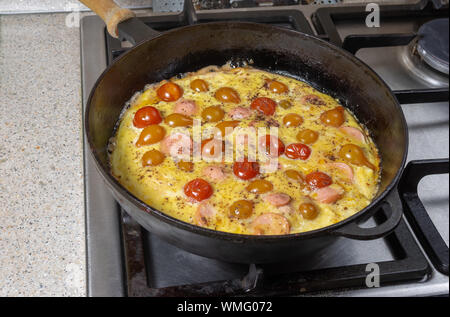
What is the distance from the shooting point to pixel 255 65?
4.99 feet

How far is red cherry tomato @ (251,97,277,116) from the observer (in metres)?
1.37

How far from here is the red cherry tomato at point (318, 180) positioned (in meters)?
1.18

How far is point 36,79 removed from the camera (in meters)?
1.54

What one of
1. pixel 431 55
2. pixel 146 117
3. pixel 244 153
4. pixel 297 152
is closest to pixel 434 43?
pixel 431 55

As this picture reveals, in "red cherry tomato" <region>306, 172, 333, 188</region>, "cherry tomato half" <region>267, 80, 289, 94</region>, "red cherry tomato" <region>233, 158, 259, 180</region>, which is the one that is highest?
"cherry tomato half" <region>267, 80, 289, 94</region>

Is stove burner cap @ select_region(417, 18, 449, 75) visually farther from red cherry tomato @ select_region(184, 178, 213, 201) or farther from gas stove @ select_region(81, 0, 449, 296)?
red cherry tomato @ select_region(184, 178, 213, 201)

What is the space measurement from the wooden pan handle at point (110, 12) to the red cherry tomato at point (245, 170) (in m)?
0.53

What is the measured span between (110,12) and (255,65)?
0.49 meters

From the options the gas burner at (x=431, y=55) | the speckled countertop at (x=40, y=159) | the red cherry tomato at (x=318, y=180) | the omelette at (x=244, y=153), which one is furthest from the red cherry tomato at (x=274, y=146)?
the gas burner at (x=431, y=55)

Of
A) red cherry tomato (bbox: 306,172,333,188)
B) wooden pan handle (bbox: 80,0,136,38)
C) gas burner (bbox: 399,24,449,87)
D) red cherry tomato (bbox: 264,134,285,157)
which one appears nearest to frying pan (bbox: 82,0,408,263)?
wooden pan handle (bbox: 80,0,136,38)

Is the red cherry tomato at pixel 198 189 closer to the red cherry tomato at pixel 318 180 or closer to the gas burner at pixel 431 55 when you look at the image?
the red cherry tomato at pixel 318 180

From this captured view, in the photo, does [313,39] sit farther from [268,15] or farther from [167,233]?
[167,233]

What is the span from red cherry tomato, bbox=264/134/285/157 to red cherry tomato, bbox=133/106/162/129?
1.03 feet
